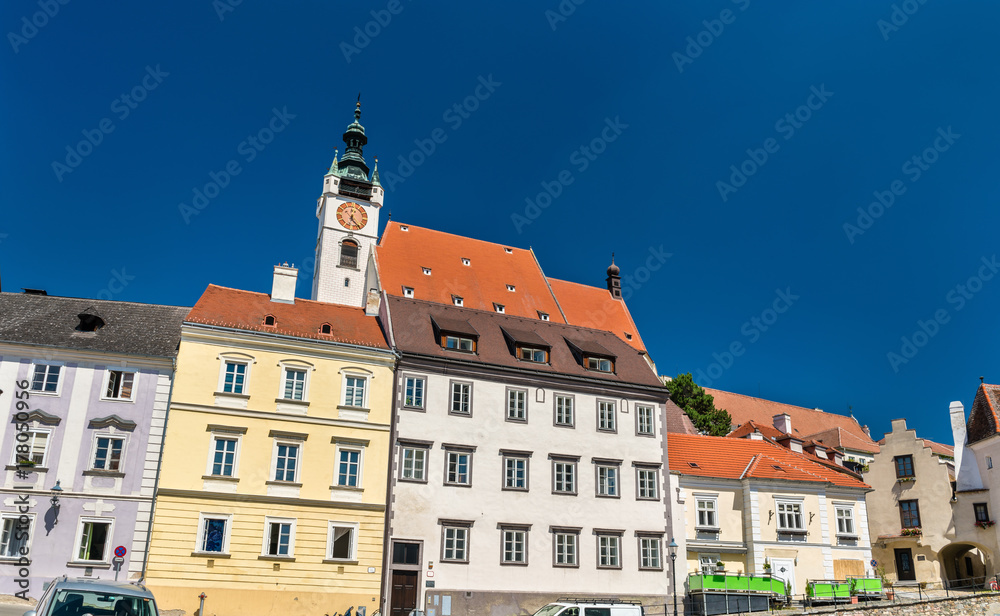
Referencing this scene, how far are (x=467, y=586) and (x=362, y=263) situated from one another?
36185 millimetres

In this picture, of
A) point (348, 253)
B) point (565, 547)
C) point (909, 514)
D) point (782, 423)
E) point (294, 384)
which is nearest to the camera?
point (294, 384)

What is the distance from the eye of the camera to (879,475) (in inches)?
1919

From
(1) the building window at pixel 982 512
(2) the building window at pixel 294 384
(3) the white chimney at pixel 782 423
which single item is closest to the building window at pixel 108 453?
(2) the building window at pixel 294 384

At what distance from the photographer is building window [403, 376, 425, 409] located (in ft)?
121

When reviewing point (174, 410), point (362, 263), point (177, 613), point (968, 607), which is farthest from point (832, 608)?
point (362, 263)

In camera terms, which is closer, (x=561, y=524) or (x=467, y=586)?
(x=467, y=586)

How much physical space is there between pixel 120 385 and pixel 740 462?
30883mm

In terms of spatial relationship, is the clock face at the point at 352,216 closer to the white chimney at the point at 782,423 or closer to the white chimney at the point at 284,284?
the white chimney at the point at 284,284

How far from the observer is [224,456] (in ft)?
110

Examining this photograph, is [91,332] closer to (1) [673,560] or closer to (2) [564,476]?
Result: (2) [564,476]

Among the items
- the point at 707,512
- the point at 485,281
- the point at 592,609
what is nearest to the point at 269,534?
the point at 592,609

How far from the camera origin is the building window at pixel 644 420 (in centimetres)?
4066

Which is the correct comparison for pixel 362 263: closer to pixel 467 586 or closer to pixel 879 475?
pixel 467 586

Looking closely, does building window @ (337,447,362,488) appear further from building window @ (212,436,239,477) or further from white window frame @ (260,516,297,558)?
building window @ (212,436,239,477)
